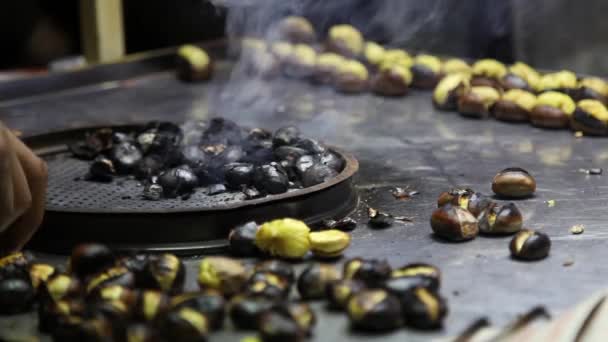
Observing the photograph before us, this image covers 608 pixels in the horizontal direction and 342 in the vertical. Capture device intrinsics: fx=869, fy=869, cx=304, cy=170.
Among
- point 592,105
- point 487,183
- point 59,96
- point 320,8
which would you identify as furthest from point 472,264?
point 320,8

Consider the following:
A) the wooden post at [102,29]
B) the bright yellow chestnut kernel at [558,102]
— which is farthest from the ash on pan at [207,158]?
the wooden post at [102,29]

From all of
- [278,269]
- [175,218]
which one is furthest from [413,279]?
[175,218]

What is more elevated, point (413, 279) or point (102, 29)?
point (102, 29)

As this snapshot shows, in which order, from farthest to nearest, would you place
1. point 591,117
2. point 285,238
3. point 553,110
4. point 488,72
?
point 488,72 < point 553,110 < point 591,117 < point 285,238

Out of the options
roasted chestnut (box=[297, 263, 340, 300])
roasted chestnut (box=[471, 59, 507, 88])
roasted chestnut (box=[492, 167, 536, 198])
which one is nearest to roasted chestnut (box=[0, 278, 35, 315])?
roasted chestnut (box=[297, 263, 340, 300])

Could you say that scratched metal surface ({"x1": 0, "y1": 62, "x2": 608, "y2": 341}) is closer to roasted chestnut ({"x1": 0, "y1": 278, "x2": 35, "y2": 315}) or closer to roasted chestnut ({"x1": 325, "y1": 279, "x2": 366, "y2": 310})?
roasted chestnut ({"x1": 325, "y1": 279, "x2": 366, "y2": 310})

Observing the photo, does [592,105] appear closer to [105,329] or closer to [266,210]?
[266,210]

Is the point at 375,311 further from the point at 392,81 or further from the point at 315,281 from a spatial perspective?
the point at 392,81

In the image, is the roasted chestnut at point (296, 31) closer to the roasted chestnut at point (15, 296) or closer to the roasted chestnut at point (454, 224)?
the roasted chestnut at point (454, 224)
